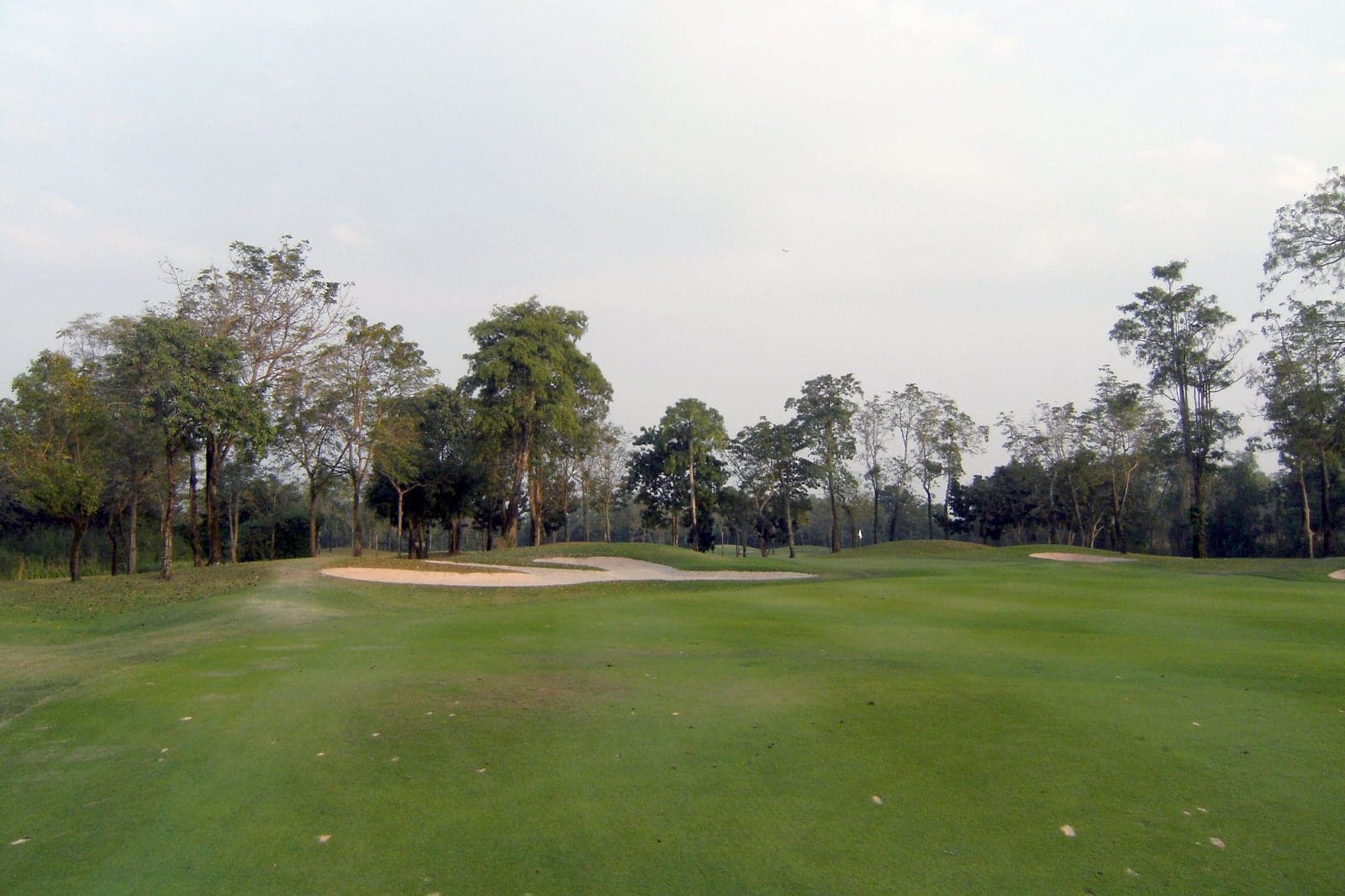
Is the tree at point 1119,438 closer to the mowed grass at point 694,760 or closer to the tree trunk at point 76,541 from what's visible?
the mowed grass at point 694,760

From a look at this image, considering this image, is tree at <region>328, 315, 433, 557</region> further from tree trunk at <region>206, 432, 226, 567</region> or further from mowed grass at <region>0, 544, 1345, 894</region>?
mowed grass at <region>0, 544, 1345, 894</region>

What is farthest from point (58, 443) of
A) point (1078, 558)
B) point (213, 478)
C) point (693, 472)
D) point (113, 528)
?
point (1078, 558)

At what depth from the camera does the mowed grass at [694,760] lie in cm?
521

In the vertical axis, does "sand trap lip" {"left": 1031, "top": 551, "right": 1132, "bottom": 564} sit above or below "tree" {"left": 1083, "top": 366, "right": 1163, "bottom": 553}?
below

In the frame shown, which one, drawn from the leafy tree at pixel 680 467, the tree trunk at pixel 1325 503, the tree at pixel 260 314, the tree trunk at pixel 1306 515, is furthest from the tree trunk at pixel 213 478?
the tree trunk at pixel 1306 515

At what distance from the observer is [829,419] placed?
57.1 metres

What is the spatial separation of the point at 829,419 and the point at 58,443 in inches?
1696

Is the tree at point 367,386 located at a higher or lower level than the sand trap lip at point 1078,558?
higher

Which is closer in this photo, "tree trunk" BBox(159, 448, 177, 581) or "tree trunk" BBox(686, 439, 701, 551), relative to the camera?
"tree trunk" BBox(159, 448, 177, 581)

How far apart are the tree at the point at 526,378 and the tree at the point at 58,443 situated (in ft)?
61.4

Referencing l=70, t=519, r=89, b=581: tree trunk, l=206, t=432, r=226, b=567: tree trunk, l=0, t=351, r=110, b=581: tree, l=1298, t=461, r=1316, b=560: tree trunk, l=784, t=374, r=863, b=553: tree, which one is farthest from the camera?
l=784, t=374, r=863, b=553: tree

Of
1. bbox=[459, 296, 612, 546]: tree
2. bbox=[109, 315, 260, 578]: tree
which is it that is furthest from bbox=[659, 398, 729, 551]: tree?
bbox=[109, 315, 260, 578]: tree

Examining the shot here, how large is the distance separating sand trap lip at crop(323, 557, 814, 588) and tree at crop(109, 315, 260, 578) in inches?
243

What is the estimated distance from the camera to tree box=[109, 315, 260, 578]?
25.5m
